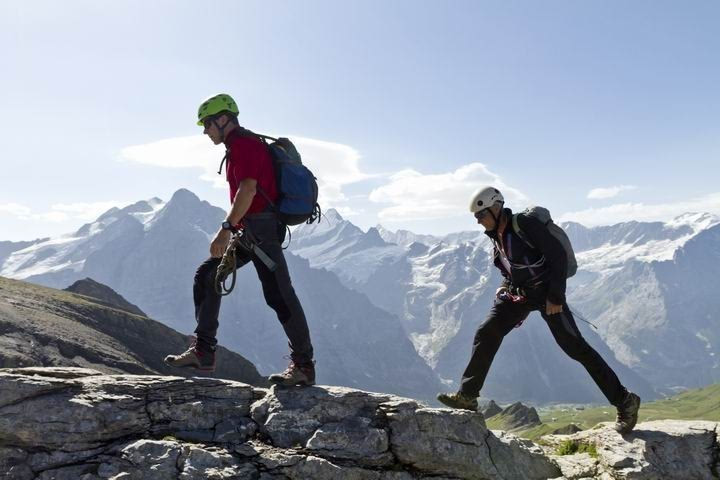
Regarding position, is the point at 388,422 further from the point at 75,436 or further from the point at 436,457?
the point at 75,436

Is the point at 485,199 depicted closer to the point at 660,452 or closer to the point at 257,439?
the point at 660,452

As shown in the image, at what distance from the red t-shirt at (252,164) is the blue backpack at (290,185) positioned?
0.44 ft

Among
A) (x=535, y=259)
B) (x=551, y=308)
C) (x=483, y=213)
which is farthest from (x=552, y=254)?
(x=483, y=213)

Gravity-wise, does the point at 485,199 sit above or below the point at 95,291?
below

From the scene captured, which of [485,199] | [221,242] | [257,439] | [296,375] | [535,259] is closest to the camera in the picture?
[257,439]

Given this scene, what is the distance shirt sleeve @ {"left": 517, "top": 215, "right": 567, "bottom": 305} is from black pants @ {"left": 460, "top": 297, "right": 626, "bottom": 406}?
0.56 m

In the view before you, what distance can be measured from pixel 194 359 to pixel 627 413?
30.2 ft

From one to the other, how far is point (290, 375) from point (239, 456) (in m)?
1.90

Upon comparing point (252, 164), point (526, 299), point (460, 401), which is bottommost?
point (460, 401)

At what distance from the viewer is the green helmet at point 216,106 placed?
34.2 ft

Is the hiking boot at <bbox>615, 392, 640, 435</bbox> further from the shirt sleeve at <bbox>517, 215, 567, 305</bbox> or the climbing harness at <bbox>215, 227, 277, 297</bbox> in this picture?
the climbing harness at <bbox>215, 227, 277, 297</bbox>

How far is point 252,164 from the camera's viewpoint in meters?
10.1

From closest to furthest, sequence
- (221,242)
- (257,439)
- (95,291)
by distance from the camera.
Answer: (257,439)
(221,242)
(95,291)

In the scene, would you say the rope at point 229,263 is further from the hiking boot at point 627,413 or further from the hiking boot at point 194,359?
the hiking boot at point 627,413
